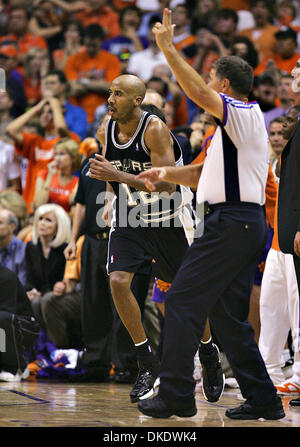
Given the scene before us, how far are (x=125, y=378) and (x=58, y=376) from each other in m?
0.68

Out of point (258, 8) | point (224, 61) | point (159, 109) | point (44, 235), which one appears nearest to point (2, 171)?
point (44, 235)

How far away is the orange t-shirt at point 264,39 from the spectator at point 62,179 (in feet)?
11.0

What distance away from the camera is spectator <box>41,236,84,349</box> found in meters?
6.95

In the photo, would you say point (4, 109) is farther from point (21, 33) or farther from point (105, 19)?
point (105, 19)

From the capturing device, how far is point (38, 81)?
10328 mm

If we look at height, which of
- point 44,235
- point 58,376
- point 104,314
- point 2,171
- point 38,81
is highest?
point 38,81

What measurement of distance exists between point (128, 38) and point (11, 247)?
474 cm

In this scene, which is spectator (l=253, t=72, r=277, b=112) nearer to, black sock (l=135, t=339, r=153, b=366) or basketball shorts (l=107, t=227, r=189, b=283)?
basketball shorts (l=107, t=227, r=189, b=283)

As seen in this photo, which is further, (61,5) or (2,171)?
(61,5)

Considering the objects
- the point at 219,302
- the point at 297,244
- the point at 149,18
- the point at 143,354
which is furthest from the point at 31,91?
the point at 219,302

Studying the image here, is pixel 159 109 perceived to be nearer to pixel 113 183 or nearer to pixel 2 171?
pixel 113 183

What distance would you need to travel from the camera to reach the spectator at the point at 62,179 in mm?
7852

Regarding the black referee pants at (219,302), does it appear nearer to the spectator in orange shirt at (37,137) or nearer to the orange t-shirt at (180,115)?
the spectator in orange shirt at (37,137)

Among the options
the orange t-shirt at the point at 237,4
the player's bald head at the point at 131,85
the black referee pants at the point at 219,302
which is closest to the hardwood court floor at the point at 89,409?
the black referee pants at the point at 219,302
